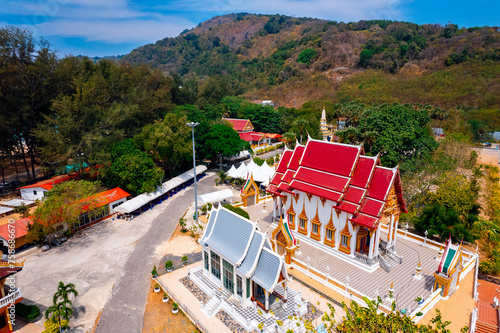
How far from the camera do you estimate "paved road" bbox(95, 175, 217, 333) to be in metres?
17.6

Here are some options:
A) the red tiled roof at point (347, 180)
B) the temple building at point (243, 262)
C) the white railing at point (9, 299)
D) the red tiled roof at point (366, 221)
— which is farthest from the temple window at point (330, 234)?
the white railing at point (9, 299)

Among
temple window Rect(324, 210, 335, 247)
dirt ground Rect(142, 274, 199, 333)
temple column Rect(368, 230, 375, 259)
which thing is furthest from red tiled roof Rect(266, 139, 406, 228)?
dirt ground Rect(142, 274, 199, 333)

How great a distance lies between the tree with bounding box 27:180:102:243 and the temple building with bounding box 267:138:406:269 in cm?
1826

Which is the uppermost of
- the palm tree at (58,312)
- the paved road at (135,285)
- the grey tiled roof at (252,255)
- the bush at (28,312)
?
the grey tiled roof at (252,255)

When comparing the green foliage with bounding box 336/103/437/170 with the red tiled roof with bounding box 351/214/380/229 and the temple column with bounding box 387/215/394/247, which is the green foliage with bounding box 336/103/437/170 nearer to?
the temple column with bounding box 387/215/394/247

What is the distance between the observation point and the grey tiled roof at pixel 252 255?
17.4 m

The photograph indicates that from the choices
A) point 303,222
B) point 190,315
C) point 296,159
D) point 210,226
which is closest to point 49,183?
point 210,226

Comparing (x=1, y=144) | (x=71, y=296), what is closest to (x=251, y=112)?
(x=1, y=144)

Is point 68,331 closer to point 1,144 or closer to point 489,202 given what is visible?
point 1,144

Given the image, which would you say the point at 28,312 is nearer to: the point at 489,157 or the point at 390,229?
the point at 390,229

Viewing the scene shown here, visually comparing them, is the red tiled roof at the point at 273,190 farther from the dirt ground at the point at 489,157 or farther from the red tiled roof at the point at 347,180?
the dirt ground at the point at 489,157

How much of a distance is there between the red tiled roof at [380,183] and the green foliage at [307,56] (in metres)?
114

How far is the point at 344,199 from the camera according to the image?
2280 cm

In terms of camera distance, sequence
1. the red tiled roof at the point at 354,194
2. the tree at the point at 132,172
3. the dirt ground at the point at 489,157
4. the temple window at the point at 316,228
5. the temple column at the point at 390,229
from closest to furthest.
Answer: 1. the red tiled roof at the point at 354,194
2. the temple column at the point at 390,229
3. the temple window at the point at 316,228
4. the tree at the point at 132,172
5. the dirt ground at the point at 489,157
